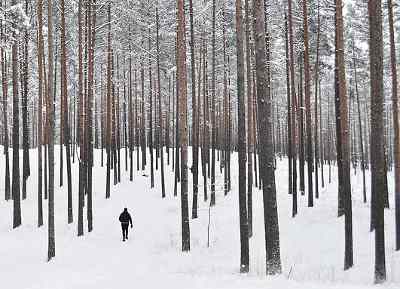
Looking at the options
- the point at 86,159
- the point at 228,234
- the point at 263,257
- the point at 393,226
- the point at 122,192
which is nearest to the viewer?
the point at 263,257

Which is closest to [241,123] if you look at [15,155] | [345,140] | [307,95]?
[345,140]

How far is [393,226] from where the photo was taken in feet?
58.9

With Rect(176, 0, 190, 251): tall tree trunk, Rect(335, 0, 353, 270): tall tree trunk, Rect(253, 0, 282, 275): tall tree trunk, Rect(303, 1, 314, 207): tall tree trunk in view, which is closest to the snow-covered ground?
Rect(253, 0, 282, 275): tall tree trunk

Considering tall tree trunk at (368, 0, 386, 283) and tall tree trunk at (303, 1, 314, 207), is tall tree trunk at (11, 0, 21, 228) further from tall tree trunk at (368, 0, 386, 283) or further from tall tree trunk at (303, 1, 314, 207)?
tall tree trunk at (368, 0, 386, 283)

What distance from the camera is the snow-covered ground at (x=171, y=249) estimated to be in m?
10.6

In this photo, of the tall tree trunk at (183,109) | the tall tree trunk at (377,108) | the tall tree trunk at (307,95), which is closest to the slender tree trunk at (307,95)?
the tall tree trunk at (307,95)

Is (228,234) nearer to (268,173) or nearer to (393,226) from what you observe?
(393,226)

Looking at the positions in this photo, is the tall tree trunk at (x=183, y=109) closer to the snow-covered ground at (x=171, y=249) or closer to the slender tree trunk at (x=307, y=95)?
the snow-covered ground at (x=171, y=249)

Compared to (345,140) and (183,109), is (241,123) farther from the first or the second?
(345,140)

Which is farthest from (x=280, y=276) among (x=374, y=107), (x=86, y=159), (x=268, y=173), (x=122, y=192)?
(x=122, y=192)

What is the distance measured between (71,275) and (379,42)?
10.1 metres

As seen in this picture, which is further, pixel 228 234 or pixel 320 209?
pixel 320 209

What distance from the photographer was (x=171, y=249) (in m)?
16.7

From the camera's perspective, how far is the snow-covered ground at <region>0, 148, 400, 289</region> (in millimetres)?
10617
